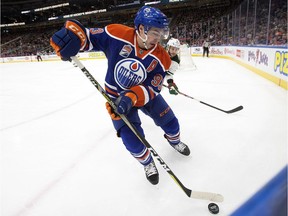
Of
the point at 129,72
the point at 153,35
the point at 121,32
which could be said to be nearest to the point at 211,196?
the point at 129,72

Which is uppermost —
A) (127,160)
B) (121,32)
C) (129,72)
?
(121,32)

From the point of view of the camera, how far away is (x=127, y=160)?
6.21ft

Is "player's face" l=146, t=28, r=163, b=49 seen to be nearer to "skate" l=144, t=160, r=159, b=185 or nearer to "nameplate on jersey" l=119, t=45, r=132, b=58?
"nameplate on jersey" l=119, t=45, r=132, b=58

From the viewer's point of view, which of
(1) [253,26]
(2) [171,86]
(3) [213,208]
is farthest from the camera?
(1) [253,26]

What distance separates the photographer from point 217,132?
2.28m

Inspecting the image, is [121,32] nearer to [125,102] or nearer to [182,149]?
[125,102]

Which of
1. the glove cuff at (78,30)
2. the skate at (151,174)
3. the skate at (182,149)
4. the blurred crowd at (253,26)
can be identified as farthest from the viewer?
the blurred crowd at (253,26)

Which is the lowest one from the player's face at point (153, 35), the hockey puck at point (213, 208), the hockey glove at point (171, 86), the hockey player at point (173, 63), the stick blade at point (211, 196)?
the hockey puck at point (213, 208)

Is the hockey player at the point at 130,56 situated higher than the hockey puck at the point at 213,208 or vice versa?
the hockey player at the point at 130,56

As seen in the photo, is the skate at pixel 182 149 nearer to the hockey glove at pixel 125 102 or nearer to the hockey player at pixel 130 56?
the hockey player at pixel 130 56

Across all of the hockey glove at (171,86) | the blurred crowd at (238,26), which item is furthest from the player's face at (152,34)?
the blurred crowd at (238,26)

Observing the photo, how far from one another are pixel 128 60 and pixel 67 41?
0.38 meters

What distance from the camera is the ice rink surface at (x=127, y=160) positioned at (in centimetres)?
140

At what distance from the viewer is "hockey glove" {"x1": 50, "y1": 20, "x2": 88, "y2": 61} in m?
1.32
